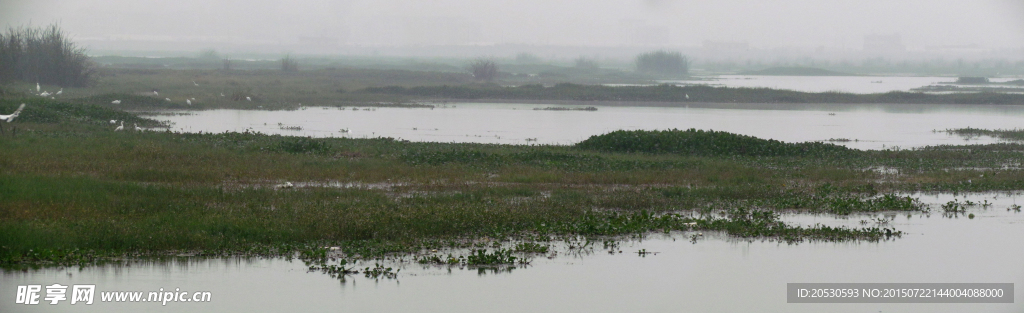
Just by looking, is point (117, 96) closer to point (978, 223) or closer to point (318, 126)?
point (318, 126)

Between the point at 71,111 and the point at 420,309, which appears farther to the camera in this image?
the point at 71,111

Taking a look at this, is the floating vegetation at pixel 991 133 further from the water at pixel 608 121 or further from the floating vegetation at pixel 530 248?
the floating vegetation at pixel 530 248

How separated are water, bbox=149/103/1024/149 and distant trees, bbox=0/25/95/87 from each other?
1461 cm

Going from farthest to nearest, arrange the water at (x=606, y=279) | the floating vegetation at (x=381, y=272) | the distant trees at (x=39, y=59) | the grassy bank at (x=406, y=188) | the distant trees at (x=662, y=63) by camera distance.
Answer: the distant trees at (x=662, y=63), the distant trees at (x=39, y=59), the grassy bank at (x=406, y=188), the floating vegetation at (x=381, y=272), the water at (x=606, y=279)

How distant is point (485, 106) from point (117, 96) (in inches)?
829

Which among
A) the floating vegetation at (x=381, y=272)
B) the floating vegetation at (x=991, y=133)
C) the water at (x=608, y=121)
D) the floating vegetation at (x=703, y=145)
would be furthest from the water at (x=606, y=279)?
the floating vegetation at (x=991, y=133)

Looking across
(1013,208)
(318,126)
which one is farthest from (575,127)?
(1013,208)

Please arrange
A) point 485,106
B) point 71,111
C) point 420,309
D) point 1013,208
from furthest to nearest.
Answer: point 485,106, point 71,111, point 1013,208, point 420,309

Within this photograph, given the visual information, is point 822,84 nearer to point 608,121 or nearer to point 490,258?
point 608,121

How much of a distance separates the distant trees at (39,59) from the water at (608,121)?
14608mm

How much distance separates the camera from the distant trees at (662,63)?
12362 cm

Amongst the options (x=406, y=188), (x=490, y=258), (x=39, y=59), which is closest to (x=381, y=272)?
(x=490, y=258)

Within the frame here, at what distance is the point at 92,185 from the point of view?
1725cm

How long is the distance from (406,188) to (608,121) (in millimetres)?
27974
